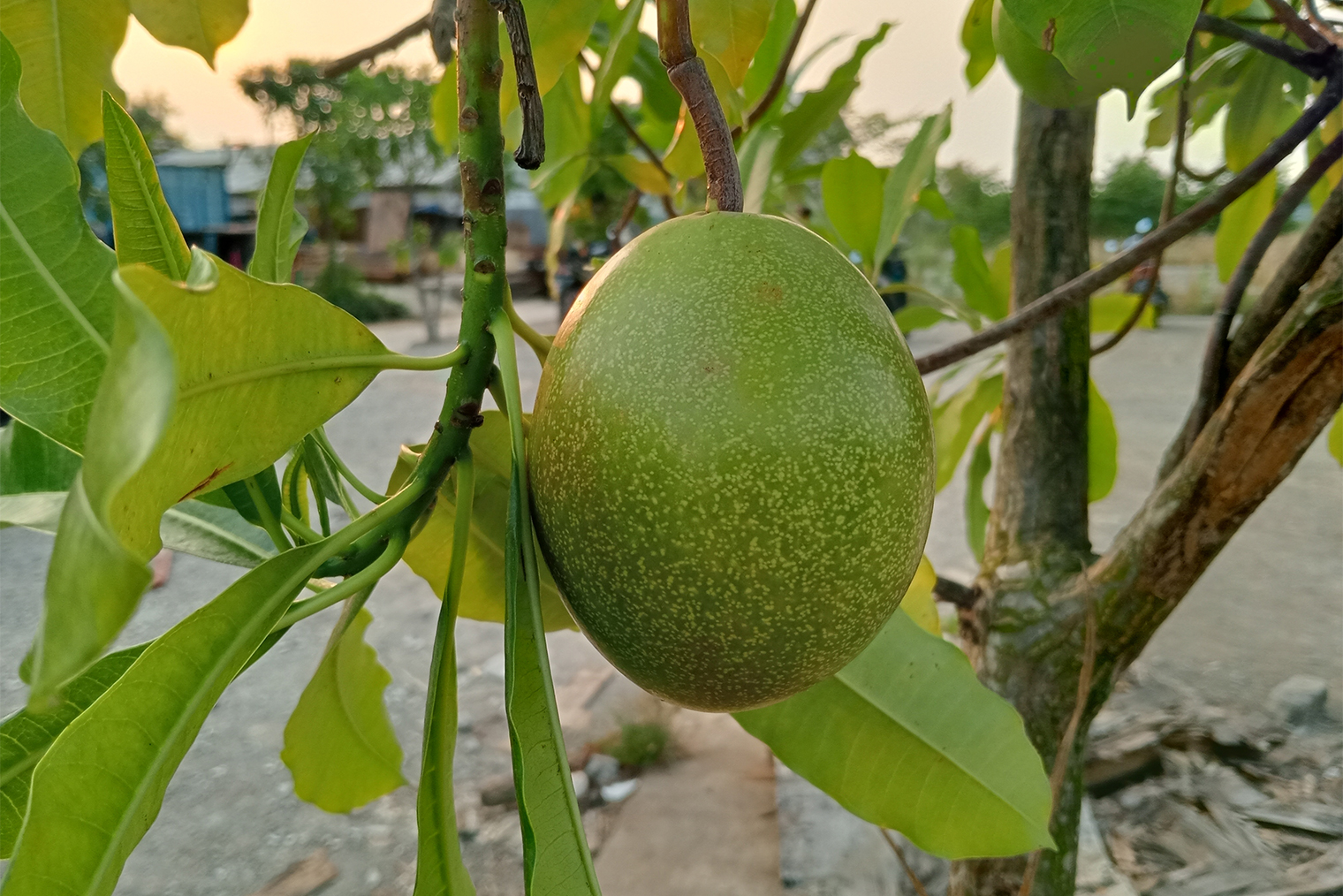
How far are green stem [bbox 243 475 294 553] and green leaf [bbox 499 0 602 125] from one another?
0.28 meters

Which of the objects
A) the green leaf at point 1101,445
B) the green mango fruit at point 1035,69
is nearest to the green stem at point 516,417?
the green mango fruit at point 1035,69

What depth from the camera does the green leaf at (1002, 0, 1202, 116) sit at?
13.9 inches

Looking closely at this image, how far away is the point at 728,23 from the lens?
47cm

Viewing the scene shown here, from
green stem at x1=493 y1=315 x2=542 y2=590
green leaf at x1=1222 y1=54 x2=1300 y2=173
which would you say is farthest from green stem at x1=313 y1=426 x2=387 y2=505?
green leaf at x1=1222 y1=54 x2=1300 y2=173

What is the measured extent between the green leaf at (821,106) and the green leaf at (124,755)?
0.68 metres

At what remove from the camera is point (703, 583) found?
0.34 m

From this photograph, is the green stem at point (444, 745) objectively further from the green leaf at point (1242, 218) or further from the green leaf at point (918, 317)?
the green leaf at point (1242, 218)

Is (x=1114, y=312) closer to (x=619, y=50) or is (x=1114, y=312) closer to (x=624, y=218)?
(x=624, y=218)

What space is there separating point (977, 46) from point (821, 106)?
156 millimetres

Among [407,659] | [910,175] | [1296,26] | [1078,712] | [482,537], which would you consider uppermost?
[1296,26]

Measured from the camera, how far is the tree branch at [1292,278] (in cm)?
62

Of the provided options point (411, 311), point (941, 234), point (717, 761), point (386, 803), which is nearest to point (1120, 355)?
point (941, 234)

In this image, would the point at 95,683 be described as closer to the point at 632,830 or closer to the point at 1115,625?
the point at 1115,625

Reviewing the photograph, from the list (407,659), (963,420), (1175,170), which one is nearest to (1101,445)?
(963,420)
